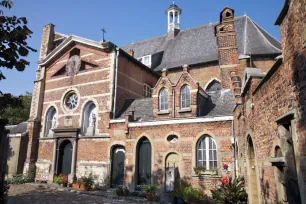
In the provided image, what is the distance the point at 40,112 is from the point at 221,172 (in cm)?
1487

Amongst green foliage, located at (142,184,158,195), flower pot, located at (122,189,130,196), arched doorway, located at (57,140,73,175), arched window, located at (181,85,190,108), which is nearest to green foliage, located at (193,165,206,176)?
green foliage, located at (142,184,158,195)

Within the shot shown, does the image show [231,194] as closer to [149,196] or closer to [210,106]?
[149,196]

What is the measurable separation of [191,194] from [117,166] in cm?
587

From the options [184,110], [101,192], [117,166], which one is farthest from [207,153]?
[101,192]

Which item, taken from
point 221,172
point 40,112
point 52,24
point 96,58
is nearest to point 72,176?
point 40,112

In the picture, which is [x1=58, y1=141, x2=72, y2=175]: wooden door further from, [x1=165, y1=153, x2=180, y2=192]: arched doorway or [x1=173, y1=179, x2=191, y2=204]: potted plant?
[x1=173, y1=179, x2=191, y2=204]: potted plant

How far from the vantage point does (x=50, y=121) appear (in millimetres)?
19609

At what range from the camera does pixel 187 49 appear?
22.8 meters

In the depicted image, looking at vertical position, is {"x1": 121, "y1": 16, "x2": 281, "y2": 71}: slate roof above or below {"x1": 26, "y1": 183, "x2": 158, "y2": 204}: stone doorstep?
above

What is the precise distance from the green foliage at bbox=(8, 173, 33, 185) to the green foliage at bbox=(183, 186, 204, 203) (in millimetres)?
12443

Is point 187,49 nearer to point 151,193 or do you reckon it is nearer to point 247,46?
point 247,46

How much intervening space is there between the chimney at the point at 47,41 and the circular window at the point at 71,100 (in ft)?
16.9

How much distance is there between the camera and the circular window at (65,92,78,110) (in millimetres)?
18641

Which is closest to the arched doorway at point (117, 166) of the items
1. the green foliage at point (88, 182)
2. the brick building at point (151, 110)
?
the brick building at point (151, 110)
